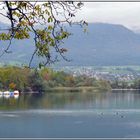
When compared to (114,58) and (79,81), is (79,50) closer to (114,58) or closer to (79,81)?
(114,58)

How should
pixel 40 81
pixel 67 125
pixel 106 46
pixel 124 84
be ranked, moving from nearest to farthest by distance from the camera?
pixel 67 125 → pixel 40 81 → pixel 124 84 → pixel 106 46

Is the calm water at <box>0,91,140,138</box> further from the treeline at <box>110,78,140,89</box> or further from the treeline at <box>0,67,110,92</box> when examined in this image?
the treeline at <box>110,78,140,89</box>

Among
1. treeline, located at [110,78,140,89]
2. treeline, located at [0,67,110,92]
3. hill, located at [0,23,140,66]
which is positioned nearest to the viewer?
treeline, located at [0,67,110,92]

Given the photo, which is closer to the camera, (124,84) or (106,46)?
(124,84)

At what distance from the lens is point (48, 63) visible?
2.55m

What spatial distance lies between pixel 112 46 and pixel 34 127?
242ft

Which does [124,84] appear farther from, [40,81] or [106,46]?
[106,46]

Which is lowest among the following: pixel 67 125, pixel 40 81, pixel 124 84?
pixel 124 84

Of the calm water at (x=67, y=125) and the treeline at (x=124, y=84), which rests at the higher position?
the calm water at (x=67, y=125)

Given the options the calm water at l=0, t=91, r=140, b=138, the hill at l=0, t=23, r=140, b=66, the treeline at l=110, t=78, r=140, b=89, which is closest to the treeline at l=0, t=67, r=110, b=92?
the treeline at l=110, t=78, r=140, b=89

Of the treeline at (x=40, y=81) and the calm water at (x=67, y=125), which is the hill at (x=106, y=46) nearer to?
the treeline at (x=40, y=81)

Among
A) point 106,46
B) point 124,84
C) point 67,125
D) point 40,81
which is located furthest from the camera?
point 106,46

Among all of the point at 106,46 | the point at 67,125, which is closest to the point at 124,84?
the point at 67,125

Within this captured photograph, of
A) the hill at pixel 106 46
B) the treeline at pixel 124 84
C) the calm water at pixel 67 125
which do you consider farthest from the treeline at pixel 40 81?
the hill at pixel 106 46
